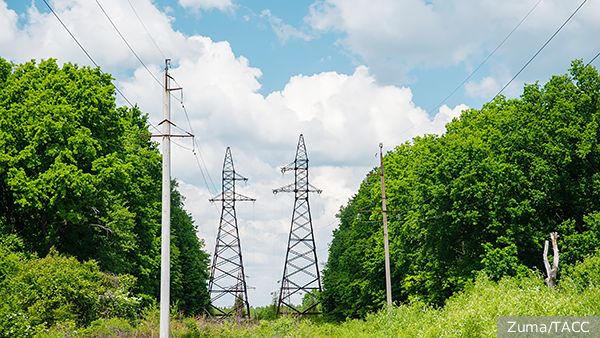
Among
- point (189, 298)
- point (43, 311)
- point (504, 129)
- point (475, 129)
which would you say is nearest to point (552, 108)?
point (504, 129)

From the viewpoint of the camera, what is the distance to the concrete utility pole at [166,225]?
53.3 feet

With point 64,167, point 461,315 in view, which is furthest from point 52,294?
point 461,315

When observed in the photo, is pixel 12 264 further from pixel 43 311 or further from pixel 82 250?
pixel 82 250

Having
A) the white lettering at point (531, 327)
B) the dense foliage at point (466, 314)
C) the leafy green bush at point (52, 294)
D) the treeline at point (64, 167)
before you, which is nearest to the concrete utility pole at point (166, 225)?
the dense foliage at point (466, 314)

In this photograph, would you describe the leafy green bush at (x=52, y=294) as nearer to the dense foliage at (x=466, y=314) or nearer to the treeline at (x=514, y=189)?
the dense foliage at (x=466, y=314)

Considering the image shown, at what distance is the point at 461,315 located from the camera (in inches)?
572

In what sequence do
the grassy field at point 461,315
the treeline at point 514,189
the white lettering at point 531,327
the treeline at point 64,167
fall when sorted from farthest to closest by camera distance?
1. the treeline at point 514,189
2. the treeline at point 64,167
3. the grassy field at point 461,315
4. the white lettering at point 531,327

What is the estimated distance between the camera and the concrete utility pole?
16.2m

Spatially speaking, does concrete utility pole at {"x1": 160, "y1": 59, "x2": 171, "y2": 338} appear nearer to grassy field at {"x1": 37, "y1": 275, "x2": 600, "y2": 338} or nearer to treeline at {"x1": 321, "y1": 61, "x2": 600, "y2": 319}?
grassy field at {"x1": 37, "y1": 275, "x2": 600, "y2": 338}

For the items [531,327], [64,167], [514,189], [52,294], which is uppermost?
[64,167]

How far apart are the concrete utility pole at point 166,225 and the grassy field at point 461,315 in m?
4.08

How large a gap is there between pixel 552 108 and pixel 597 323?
867 inches

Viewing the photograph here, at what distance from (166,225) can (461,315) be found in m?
8.95

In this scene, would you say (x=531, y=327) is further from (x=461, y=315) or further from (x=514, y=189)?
(x=514, y=189)
